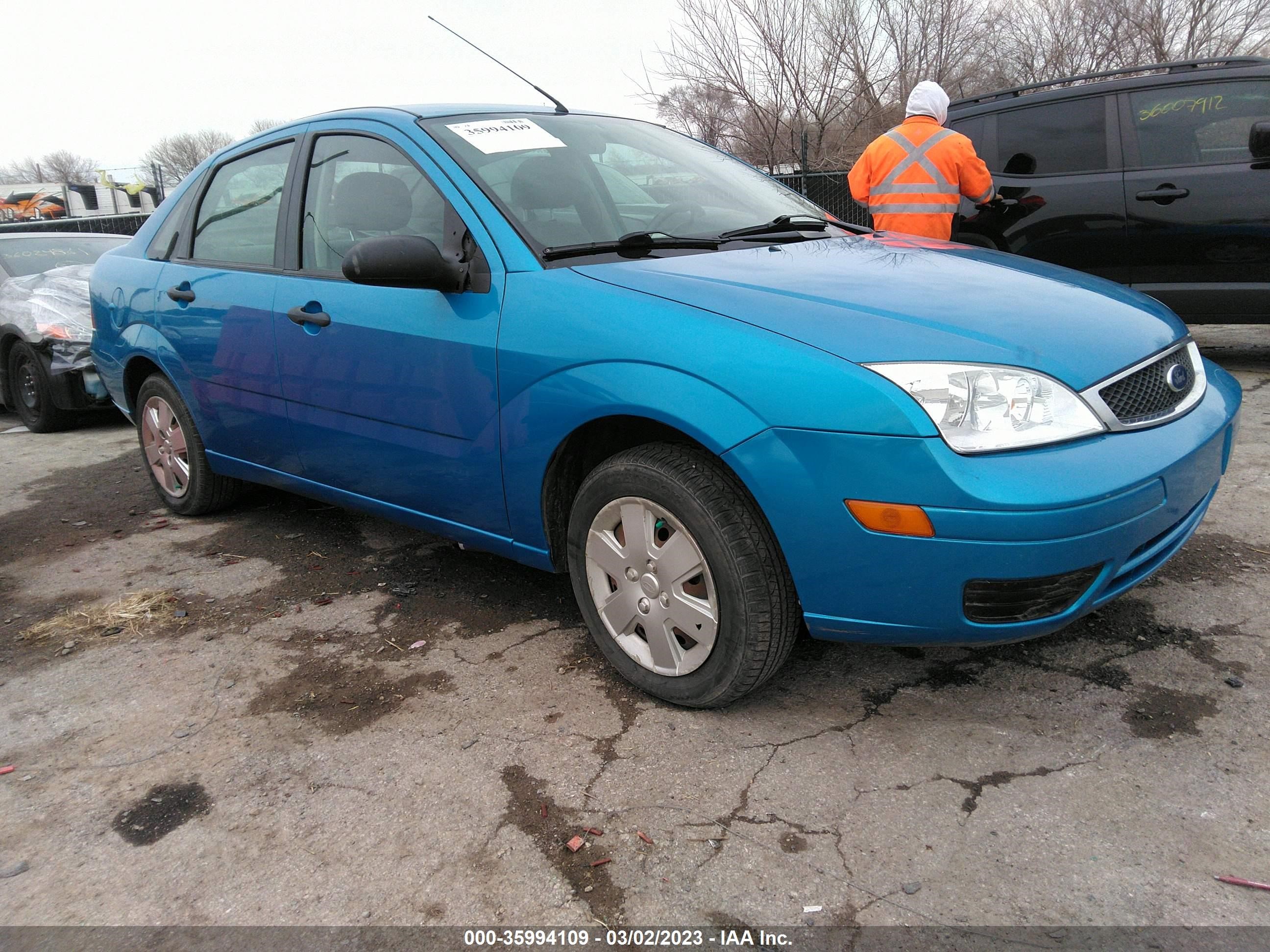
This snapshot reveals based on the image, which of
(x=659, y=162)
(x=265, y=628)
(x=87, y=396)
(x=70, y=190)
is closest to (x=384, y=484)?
(x=265, y=628)

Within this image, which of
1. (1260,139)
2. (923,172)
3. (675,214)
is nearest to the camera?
(675,214)

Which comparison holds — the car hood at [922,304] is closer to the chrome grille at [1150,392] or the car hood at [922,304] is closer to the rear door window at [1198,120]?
the chrome grille at [1150,392]

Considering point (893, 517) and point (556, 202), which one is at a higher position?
point (556, 202)

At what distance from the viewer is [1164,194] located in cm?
585

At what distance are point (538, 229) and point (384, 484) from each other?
40.1 inches

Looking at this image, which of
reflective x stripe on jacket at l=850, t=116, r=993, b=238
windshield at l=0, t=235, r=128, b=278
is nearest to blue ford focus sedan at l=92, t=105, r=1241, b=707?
reflective x stripe on jacket at l=850, t=116, r=993, b=238

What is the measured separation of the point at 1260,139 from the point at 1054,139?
115cm

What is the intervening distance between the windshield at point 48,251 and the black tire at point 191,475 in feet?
11.6

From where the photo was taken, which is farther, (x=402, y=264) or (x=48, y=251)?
(x=48, y=251)

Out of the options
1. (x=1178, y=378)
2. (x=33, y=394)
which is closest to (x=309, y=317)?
(x=1178, y=378)

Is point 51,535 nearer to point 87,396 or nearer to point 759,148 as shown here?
point 87,396

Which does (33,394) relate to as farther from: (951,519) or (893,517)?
(951,519)

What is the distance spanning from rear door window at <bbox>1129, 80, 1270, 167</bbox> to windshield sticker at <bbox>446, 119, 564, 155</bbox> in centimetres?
438

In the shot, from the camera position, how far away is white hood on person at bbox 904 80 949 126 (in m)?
5.45
